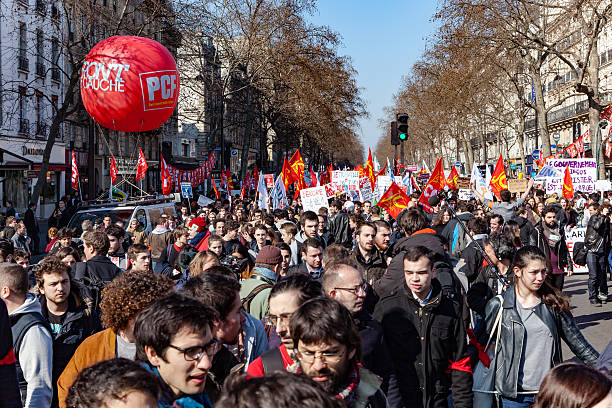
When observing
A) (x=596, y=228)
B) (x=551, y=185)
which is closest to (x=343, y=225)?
(x=596, y=228)

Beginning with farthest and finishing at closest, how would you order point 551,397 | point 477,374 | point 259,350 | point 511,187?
point 511,187 → point 477,374 → point 259,350 → point 551,397

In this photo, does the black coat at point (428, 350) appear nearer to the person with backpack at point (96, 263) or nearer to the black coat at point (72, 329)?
the black coat at point (72, 329)

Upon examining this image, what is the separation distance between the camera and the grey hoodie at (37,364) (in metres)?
3.90

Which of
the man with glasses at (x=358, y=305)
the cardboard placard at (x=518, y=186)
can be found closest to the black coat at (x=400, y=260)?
the man with glasses at (x=358, y=305)

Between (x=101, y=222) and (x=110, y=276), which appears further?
(x=101, y=222)

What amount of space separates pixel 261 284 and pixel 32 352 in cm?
172

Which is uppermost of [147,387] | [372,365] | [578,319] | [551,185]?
[551,185]

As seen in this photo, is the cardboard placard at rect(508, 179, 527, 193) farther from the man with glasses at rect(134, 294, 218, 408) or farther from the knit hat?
the man with glasses at rect(134, 294, 218, 408)

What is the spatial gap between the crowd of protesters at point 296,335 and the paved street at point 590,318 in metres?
2.39

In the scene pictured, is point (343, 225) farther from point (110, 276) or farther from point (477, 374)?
point (477, 374)

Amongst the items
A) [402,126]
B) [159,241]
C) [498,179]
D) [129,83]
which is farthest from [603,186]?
[129,83]

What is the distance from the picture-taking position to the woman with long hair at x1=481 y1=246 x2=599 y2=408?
4.64m

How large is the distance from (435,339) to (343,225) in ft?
28.7

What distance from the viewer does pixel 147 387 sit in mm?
2334
